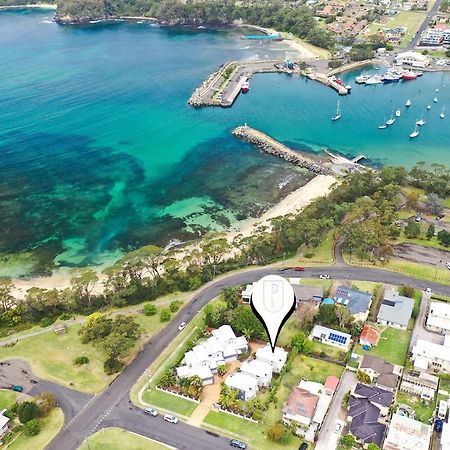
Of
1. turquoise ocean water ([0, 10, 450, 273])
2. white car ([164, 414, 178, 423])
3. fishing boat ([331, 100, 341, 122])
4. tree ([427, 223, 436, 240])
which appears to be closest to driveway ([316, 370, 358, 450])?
white car ([164, 414, 178, 423])

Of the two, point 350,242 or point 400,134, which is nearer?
point 350,242

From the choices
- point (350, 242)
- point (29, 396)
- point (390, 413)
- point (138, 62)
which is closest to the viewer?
point (390, 413)

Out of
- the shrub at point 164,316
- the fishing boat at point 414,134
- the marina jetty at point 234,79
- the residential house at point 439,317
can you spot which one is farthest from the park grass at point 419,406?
the marina jetty at point 234,79

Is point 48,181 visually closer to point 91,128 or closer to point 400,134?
point 91,128

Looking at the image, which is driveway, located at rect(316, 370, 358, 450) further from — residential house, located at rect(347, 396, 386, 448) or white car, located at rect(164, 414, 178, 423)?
white car, located at rect(164, 414, 178, 423)

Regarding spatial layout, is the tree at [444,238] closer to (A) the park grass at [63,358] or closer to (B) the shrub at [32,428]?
(A) the park grass at [63,358]

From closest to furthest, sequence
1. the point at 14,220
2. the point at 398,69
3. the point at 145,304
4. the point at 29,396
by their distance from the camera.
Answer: the point at 29,396 → the point at 145,304 → the point at 14,220 → the point at 398,69

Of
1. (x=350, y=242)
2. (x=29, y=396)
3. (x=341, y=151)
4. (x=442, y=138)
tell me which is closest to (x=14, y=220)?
(x=29, y=396)
